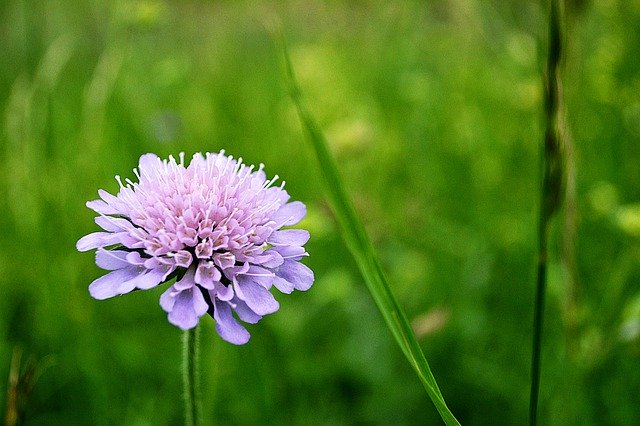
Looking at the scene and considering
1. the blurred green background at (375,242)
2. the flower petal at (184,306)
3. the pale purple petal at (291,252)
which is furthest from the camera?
the blurred green background at (375,242)

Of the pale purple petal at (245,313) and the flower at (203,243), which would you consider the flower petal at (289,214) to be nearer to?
the flower at (203,243)

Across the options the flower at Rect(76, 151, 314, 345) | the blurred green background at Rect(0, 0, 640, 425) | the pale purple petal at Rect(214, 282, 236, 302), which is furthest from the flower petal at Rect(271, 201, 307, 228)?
the blurred green background at Rect(0, 0, 640, 425)

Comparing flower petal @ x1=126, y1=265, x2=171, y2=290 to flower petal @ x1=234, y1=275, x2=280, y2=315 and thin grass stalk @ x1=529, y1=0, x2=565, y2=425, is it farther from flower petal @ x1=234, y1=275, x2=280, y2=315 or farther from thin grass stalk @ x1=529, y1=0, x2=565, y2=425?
thin grass stalk @ x1=529, y1=0, x2=565, y2=425

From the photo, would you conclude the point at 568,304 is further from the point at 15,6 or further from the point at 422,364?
the point at 15,6

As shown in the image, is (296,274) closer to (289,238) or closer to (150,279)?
(289,238)

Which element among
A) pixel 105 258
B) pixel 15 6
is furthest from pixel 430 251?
pixel 15 6

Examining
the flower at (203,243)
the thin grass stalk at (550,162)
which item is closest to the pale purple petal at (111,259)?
the flower at (203,243)
